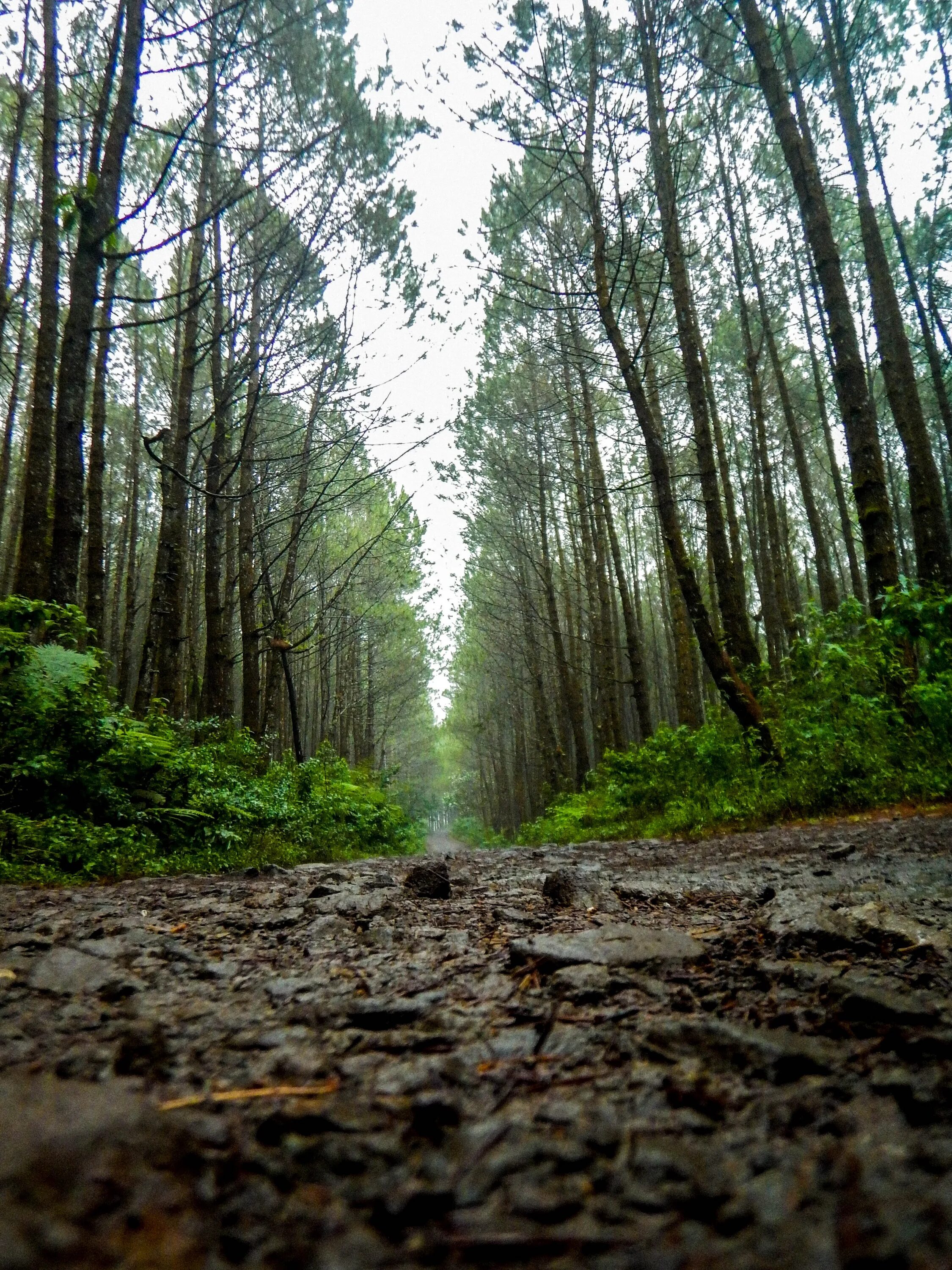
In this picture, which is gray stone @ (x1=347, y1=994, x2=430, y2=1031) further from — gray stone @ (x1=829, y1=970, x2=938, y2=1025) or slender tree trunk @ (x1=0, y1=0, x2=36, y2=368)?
slender tree trunk @ (x1=0, y1=0, x2=36, y2=368)

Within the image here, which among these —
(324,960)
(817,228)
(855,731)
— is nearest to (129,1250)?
(324,960)

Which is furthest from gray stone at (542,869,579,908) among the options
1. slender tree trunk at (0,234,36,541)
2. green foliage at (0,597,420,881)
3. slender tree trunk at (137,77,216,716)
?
slender tree trunk at (0,234,36,541)

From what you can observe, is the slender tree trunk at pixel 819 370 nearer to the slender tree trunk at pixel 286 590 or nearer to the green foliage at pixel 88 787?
the slender tree trunk at pixel 286 590

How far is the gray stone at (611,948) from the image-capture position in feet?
5.36

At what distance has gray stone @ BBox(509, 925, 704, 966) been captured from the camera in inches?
64.3

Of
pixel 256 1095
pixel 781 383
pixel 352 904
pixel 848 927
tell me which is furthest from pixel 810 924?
pixel 781 383

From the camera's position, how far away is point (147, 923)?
2.46 m

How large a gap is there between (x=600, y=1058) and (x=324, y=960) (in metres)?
0.99

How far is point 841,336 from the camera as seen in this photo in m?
6.59

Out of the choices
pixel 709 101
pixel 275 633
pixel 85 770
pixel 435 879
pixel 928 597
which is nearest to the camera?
pixel 435 879

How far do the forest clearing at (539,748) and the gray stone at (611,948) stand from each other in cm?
1

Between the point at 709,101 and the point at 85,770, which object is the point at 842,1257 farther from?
the point at 709,101

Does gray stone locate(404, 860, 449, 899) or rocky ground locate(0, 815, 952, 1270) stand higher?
rocky ground locate(0, 815, 952, 1270)

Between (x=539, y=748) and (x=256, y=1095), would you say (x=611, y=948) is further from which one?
(x=539, y=748)
